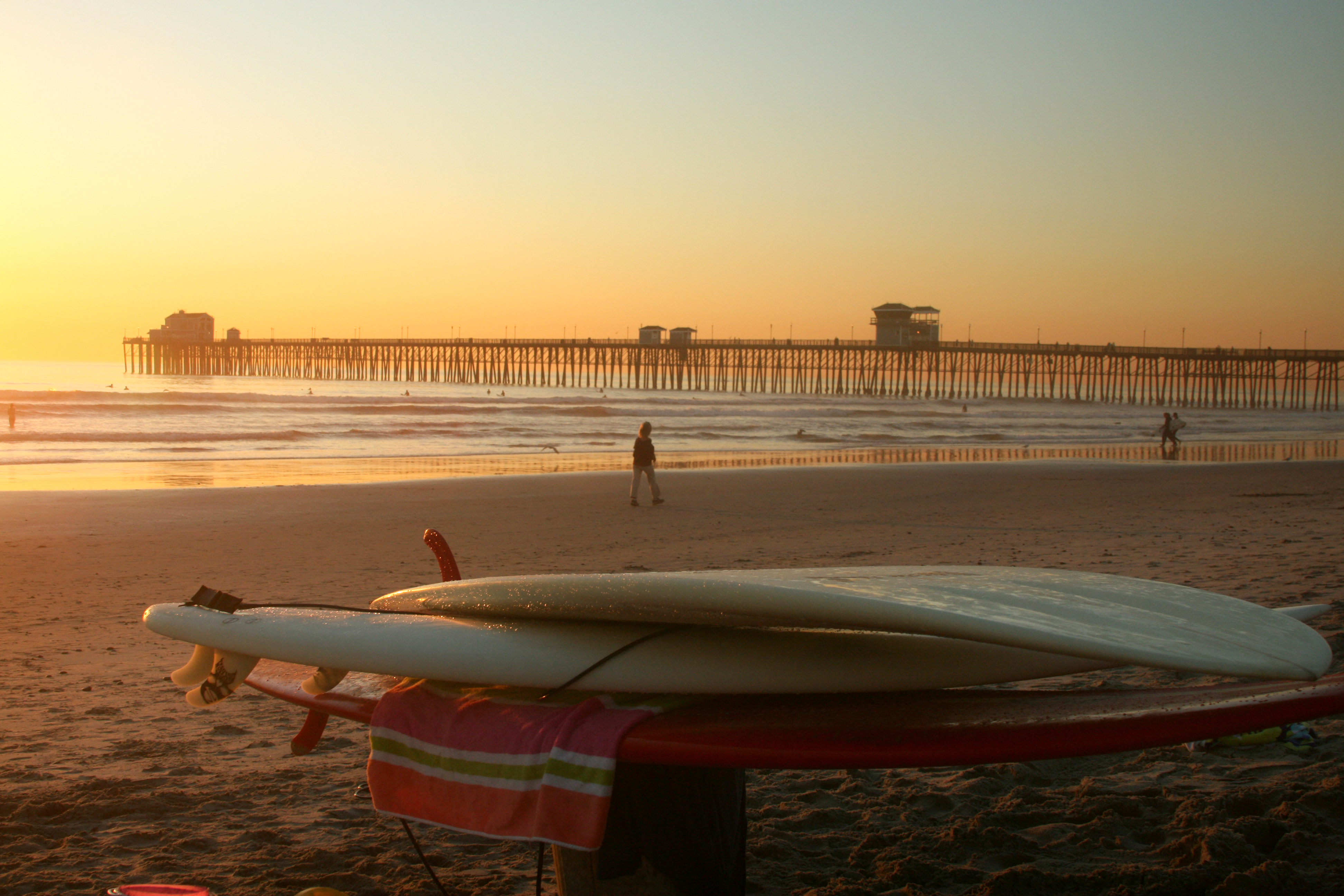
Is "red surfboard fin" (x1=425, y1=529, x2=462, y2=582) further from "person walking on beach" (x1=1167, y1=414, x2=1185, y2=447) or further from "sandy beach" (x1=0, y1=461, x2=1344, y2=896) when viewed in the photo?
"person walking on beach" (x1=1167, y1=414, x2=1185, y2=447)

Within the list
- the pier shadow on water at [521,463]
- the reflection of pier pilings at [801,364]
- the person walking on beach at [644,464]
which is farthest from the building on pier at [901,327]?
the person walking on beach at [644,464]

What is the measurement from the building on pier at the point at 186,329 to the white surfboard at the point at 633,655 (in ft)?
359

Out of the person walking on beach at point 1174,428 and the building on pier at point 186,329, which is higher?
the building on pier at point 186,329

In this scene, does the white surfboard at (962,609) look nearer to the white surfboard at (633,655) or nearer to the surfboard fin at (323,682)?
the white surfboard at (633,655)

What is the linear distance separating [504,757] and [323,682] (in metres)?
0.67

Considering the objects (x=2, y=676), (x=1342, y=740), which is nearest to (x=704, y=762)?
(x=1342, y=740)

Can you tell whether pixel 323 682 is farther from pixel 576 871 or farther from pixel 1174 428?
pixel 1174 428

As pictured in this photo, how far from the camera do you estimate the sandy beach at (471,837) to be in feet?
9.34

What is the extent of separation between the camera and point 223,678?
2.26 meters

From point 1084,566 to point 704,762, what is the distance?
6.56 metres

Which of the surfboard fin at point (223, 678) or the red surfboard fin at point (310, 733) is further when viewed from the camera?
the red surfboard fin at point (310, 733)

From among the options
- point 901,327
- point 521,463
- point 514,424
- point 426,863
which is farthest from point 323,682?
point 901,327

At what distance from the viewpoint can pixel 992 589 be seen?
2.11 metres

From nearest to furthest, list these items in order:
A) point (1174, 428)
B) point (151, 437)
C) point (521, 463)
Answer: point (521, 463), point (1174, 428), point (151, 437)
